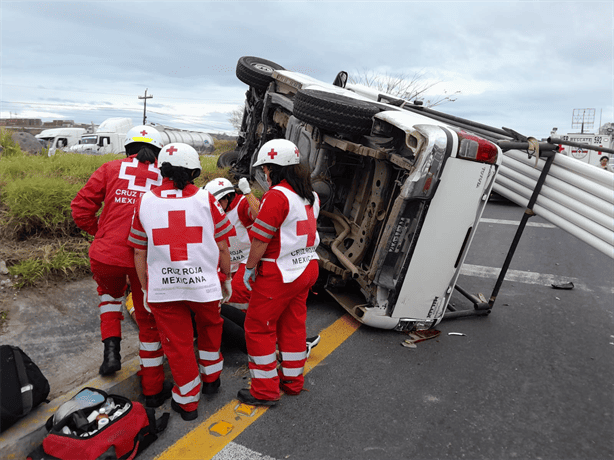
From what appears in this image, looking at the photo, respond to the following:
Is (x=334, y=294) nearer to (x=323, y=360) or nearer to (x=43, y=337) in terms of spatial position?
(x=323, y=360)

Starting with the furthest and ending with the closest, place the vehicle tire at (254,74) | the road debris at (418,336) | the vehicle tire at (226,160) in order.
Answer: the vehicle tire at (226,160) → the vehicle tire at (254,74) → the road debris at (418,336)

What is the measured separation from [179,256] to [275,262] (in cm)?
60

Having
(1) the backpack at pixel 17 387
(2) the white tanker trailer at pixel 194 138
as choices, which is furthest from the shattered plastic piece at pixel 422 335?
(2) the white tanker trailer at pixel 194 138

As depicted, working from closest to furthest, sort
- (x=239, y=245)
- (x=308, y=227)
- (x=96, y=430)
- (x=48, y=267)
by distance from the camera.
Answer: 1. (x=96, y=430)
2. (x=308, y=227)
3. (x=48, y=267)
4. (x=239, y=245)

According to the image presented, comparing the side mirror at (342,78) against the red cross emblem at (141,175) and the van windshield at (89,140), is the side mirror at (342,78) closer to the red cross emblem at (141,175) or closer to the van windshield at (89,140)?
the red cross emblem at (141,175)

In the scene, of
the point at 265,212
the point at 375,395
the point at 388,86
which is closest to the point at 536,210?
the point at 375,395

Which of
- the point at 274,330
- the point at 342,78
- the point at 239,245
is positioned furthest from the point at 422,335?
the point at 342,78

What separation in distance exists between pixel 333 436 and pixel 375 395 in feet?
1.80

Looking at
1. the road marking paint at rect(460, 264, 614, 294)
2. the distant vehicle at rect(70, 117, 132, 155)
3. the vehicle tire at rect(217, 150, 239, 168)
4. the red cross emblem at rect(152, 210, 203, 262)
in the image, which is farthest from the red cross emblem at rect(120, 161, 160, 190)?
the distant vehicle at rect(70, 117, 132, 155)

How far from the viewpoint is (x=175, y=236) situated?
252cm

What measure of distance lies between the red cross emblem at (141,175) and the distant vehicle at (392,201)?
1727 mm

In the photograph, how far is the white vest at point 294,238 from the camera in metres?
2.80

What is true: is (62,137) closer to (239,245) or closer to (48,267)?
(48,267)

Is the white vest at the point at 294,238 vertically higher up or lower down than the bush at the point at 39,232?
higher up
